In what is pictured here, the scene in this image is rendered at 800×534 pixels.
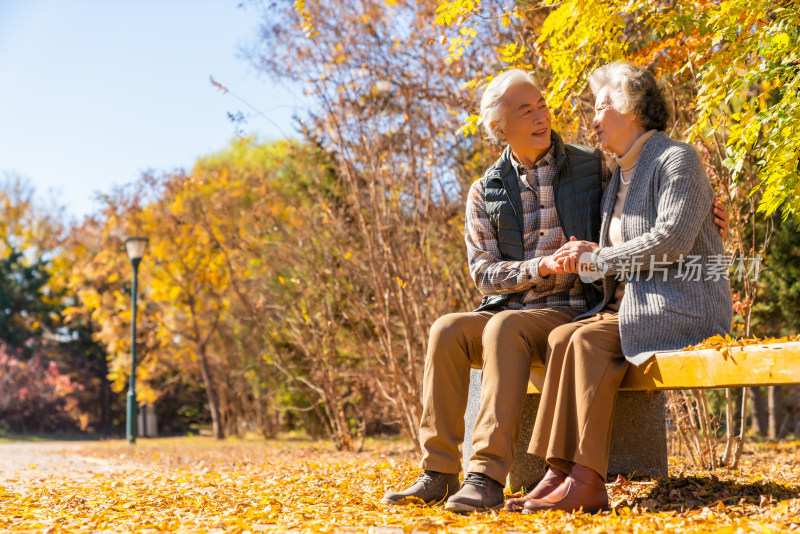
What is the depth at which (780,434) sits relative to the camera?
9578mm

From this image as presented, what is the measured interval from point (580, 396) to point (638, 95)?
1213 mm

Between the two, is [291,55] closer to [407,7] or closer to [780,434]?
[407,7]

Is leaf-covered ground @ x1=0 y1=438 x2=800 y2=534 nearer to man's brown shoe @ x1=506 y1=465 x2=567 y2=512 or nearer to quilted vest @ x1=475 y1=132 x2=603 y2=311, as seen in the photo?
man's brown shoe @ x1=506 y1=465 x2=567 y2=512

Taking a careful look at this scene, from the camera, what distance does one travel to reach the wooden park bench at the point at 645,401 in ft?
8.09

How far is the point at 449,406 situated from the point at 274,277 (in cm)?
699

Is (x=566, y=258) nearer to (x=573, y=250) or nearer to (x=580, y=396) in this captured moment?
(x=573, y=250)

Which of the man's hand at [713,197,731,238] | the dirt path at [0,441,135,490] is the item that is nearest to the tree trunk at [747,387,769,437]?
the dirt path at [0,441,135,490]

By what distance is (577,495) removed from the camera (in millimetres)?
2611

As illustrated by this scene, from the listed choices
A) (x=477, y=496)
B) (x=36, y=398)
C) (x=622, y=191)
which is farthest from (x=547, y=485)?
(x=36, y=398)

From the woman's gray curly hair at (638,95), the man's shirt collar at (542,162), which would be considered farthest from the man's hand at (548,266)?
the woman's gray curly hair at (638,95)

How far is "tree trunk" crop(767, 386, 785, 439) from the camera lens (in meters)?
9.62

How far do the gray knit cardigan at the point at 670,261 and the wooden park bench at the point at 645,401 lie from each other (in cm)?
10

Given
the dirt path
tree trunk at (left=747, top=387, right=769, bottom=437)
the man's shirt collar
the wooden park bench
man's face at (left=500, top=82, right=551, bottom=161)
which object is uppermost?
man's face at (left=500, top=82, right=551, bottom=161)

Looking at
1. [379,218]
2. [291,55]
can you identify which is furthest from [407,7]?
[379,218]
